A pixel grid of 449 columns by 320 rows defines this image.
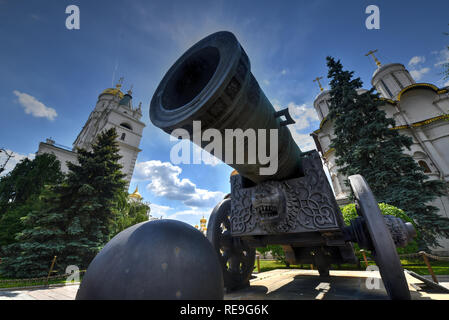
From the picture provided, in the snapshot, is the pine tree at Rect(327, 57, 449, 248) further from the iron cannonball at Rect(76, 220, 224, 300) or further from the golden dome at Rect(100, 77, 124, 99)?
the golden dome at Rect(100, 77, 124, 99)

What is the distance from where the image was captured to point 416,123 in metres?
17.7

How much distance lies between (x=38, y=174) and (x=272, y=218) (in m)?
19.1

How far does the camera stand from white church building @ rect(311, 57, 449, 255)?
16.4m

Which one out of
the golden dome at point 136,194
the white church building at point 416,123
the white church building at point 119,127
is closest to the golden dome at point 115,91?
the white church building at point 119,127

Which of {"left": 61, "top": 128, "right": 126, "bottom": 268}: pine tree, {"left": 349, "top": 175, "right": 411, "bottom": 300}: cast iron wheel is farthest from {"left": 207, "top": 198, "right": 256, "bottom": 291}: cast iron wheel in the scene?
{"left": 61, "top": 128, "right": 126, "bottom": 268}: pine tree

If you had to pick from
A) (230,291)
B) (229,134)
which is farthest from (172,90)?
(230,291)

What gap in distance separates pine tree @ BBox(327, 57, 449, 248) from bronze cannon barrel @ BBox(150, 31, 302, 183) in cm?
1102

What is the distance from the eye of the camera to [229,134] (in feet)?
6.11

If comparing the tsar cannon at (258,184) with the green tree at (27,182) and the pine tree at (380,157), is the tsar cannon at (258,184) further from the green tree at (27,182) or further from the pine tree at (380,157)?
the green tree at (27,182)

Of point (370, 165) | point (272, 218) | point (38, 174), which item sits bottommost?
point (272, 218)

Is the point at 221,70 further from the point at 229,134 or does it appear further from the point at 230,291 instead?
the point at 230,291

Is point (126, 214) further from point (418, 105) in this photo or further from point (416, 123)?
point (418, 105)

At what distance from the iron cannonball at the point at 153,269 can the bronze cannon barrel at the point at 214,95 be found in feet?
3.16

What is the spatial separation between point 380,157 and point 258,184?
10.8 m
